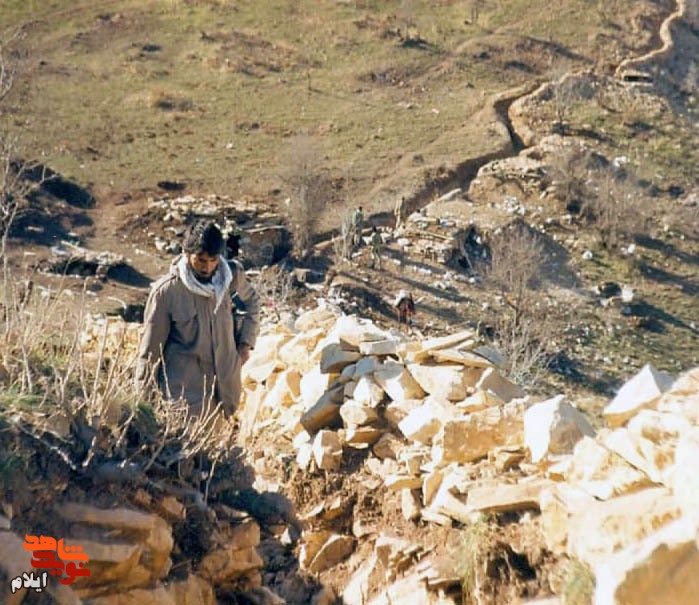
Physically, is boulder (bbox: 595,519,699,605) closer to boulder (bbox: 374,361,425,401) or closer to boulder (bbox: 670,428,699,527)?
boulder (bbox: 670,428,699,527)

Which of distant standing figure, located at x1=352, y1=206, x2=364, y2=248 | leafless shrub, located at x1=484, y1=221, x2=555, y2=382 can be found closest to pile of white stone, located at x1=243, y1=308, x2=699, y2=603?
leafless shrub, located at x1=484, y1=221, x2=555, y2=382

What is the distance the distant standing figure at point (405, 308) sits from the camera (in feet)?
52.6

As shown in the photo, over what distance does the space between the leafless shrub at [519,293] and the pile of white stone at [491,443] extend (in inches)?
417

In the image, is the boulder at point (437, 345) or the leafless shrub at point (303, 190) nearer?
the boulder at point (437, 345)

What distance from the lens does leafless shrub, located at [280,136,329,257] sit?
62.6ft

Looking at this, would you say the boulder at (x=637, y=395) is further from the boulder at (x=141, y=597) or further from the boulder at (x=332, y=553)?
the boulder at (x=141, y=597)

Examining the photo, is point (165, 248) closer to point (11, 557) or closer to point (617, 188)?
point (617, 188)

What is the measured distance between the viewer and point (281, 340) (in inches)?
236

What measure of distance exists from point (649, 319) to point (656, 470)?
16.0 m

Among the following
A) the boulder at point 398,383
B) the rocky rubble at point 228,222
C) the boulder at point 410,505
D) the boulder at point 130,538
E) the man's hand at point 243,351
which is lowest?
the rocky rubble at point 228,222

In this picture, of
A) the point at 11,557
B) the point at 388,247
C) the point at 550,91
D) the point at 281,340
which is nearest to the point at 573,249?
the point at 388,247

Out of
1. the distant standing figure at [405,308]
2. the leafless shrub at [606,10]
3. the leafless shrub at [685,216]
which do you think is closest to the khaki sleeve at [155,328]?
the distant standing figure at [405,308]

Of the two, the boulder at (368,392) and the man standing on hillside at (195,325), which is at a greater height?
the man standing on hillside at (195,325)

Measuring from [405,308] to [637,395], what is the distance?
12885 mm
